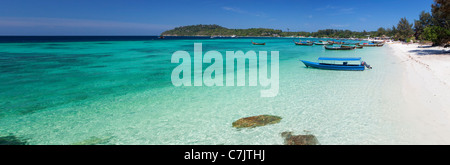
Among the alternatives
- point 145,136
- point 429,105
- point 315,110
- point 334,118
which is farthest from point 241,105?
point 429,105

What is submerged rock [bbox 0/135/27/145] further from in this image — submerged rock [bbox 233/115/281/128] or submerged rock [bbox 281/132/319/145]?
submerged rock [bbox 281/132/319/145]

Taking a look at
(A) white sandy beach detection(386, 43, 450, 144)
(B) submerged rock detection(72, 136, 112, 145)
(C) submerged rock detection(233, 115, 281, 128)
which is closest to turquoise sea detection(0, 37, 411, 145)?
(B) submerged rock detection(72, 136, 112, 145)

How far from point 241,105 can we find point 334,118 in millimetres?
4054

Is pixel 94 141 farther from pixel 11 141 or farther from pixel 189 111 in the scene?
pixel 189 111

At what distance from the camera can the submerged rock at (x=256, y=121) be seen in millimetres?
8664

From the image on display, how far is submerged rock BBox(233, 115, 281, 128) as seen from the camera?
866cm

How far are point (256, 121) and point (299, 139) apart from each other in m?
1.95

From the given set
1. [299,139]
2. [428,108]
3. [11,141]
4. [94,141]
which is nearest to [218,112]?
[299,139]

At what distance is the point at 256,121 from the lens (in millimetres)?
8984

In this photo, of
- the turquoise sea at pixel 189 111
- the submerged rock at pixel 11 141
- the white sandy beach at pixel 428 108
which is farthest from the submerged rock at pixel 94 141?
the white sandy beach at pixel 428 108

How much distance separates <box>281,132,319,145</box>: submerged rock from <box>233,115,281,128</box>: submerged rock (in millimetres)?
1153

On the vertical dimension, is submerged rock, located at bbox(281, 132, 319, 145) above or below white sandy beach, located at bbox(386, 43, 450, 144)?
below

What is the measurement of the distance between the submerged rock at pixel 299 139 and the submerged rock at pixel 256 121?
1153 millimetres

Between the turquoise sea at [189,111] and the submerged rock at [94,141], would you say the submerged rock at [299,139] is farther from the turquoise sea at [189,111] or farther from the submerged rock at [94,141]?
the submerged rock at [94,141]
